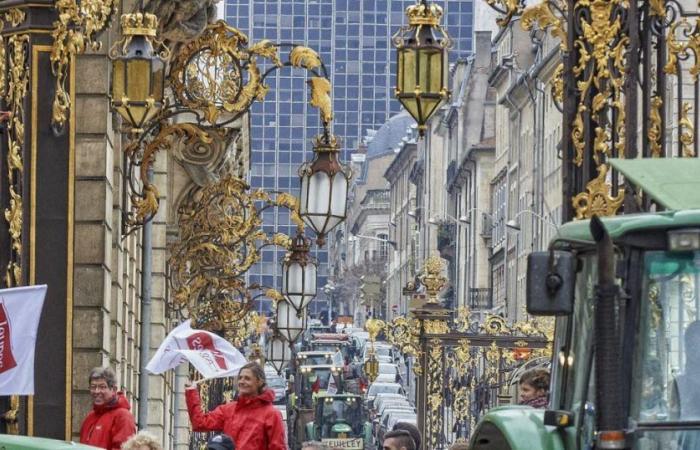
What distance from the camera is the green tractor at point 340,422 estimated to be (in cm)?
6762

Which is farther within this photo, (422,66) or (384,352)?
(384,352)

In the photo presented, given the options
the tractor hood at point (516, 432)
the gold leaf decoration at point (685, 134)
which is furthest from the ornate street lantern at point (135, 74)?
the tractor hood at point (516, 432)

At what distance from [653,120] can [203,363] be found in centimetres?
495

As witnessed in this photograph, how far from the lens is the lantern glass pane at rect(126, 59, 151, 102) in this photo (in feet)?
58.8

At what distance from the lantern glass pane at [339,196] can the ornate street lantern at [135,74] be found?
419 cm

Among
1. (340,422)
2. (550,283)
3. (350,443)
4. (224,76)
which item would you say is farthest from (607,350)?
(340,422)

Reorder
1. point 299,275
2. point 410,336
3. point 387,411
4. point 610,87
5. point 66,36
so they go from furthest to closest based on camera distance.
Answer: point 387,411
point 410,336
point 299,275
point 66,36
point 610,87

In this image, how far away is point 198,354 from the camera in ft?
64.1

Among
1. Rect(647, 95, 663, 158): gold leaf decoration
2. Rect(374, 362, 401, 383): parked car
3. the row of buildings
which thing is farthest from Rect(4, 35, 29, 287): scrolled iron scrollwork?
Rect(374, 362, 401, 383): parked car

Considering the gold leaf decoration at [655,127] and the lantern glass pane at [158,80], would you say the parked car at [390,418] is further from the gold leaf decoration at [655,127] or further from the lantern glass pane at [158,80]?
the gold leaf decoration at [655,127]

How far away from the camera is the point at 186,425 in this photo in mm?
39219

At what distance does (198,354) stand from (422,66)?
3.76 metres

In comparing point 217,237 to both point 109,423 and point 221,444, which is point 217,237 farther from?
point 221,444

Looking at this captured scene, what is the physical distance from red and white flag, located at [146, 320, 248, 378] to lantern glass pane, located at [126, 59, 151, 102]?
224cm
